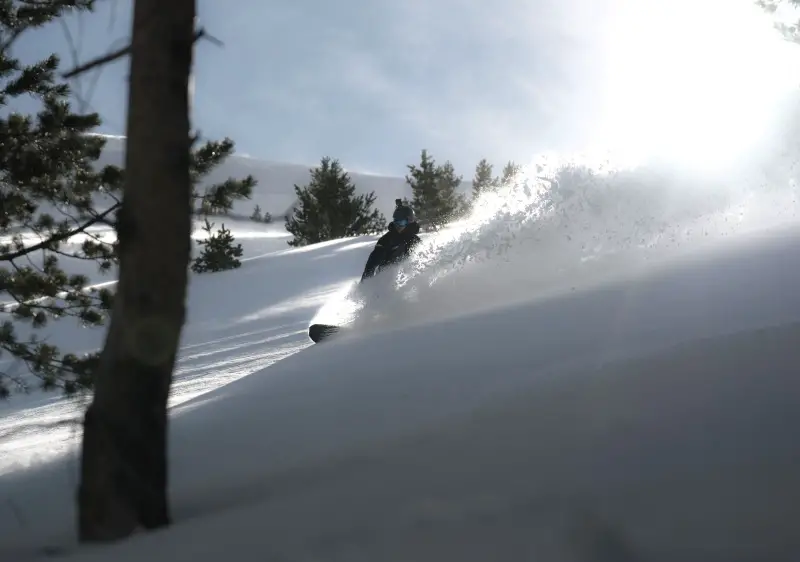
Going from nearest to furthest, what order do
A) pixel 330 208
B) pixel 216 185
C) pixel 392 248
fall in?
pixel 216 185
pixel 392 248
pixel 330 208

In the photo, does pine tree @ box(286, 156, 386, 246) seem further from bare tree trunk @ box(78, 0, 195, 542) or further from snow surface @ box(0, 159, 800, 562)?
bare tree trunk @ box(78, 0, 195, 542)

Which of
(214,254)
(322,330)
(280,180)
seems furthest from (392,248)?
(280,180)

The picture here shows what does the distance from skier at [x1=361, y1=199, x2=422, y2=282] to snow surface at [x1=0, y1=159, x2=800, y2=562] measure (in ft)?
5.91

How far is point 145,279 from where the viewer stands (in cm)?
234

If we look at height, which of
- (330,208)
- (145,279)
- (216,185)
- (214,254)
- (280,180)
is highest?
(280,180)

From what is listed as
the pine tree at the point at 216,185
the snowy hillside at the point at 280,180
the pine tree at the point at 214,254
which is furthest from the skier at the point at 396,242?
the snowy hillside at the point at 280,180

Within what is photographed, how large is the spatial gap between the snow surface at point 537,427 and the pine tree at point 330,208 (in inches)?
1155

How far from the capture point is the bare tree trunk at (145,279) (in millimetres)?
2324

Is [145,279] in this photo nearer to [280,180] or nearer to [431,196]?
[431,196]

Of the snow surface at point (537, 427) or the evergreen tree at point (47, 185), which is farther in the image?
the evergreen tree at point (47, 185)

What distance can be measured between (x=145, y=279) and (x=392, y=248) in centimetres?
530

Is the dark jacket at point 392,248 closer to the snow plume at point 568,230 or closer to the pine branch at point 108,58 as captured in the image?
the snow plume at point 568,230

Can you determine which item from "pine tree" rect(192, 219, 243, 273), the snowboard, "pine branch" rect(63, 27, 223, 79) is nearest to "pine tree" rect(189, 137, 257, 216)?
the snowboard

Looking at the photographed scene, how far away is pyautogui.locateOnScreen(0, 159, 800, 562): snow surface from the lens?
1746 mm
